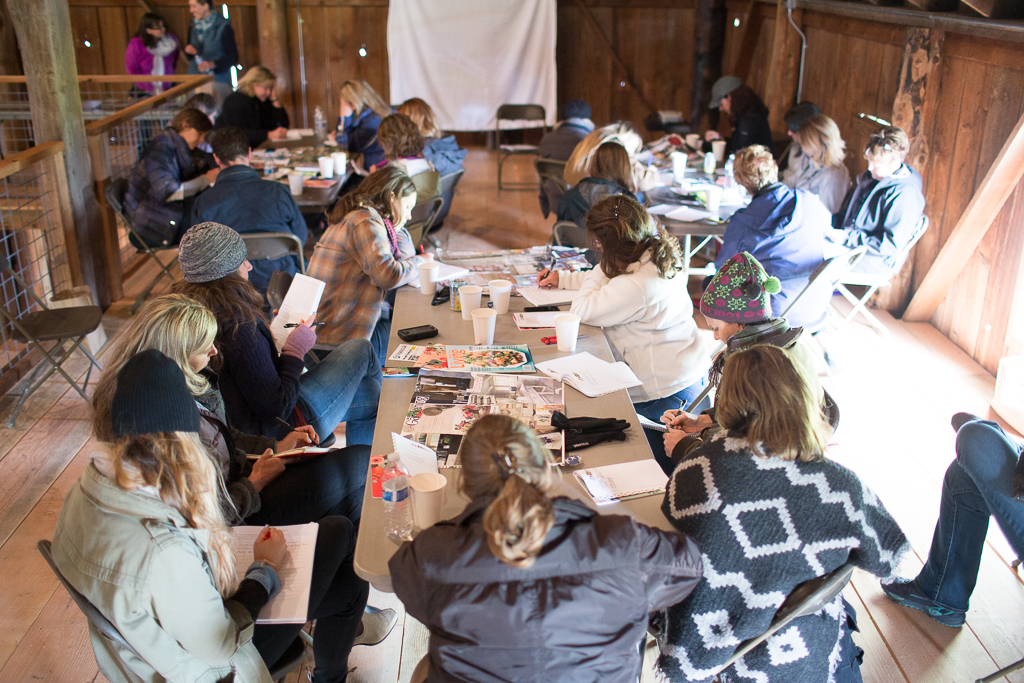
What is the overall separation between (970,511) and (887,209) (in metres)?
2.28

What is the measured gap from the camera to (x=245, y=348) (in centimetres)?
253

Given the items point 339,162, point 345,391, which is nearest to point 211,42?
point 339,162

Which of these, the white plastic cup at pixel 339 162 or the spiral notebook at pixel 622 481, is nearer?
the spiral notebook at pixel 622 481

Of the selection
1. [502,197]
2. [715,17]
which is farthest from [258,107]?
[715,17]

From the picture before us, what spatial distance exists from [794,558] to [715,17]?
822cm

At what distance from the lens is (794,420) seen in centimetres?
174

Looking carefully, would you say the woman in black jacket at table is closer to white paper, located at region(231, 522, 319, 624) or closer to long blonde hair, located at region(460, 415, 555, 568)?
white paper, located at region(231, 522, 319, 624)

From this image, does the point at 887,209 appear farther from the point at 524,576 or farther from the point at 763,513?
the point at 524,576

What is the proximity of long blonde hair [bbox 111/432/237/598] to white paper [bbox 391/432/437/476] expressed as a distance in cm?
47

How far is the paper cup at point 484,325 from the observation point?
9.03 feet

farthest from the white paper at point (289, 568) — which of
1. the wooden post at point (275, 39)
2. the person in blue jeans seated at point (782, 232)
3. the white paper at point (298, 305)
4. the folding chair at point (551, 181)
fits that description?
the wooden post at point (275, 39)

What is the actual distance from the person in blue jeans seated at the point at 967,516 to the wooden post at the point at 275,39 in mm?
7995

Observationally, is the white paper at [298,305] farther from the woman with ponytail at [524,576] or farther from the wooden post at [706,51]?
the wooden post at [706,51]

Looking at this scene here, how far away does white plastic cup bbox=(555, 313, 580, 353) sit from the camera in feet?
8.87
